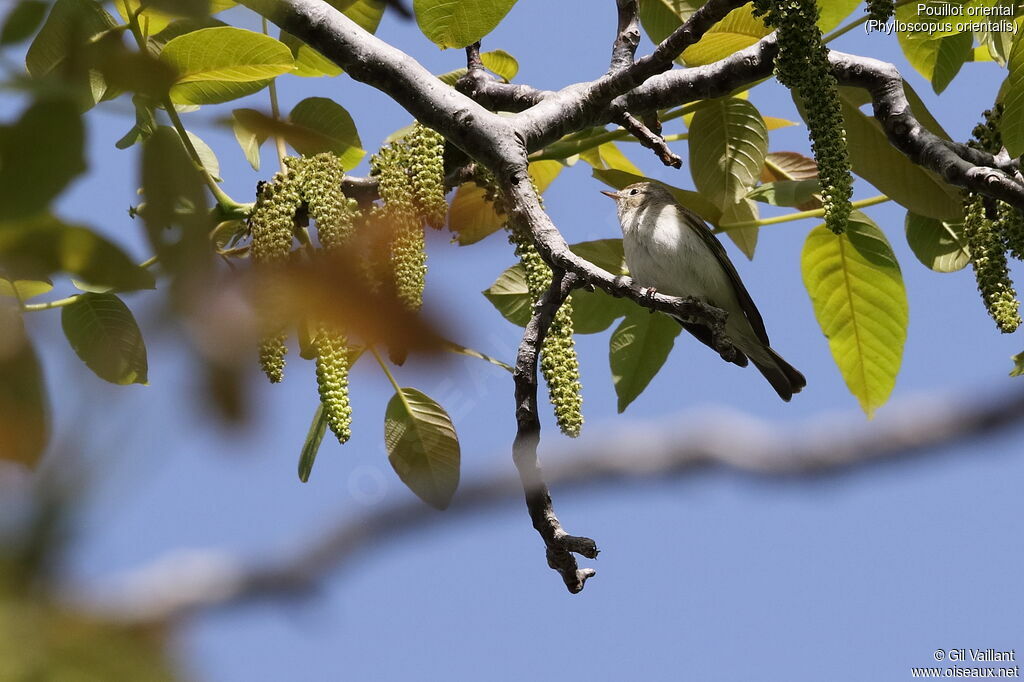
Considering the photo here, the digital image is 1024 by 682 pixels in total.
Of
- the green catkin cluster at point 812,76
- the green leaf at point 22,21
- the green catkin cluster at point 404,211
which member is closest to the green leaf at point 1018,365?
the green catkin cluster at point 812,76

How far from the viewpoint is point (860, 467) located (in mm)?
837

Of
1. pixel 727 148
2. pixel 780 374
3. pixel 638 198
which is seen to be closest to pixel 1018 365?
pixel 727 148

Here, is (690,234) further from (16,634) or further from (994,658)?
(16,634)

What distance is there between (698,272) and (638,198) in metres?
0.49

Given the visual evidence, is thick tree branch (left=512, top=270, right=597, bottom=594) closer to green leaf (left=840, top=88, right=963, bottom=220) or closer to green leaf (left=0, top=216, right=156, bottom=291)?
green leaf (left=840, top=88, right=963, bottom=220)

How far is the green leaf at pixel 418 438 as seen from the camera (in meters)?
2.59

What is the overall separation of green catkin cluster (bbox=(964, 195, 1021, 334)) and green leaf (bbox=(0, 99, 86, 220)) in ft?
7.47

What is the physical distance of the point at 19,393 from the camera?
65cm

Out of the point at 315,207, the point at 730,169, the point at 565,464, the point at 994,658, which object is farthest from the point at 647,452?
the point at 994,658

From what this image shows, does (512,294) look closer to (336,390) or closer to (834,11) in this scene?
(336,390)

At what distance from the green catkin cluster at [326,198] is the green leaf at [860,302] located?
1.40 meters

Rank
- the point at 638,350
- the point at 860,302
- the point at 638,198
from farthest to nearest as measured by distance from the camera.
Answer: the point at 638,198 → the point at 638,350 → the point at 860,302

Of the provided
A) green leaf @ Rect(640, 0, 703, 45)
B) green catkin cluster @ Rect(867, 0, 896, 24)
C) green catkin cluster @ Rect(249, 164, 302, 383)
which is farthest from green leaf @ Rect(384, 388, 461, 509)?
green catkin cluster @ Rect(867, 0, 896, 24)

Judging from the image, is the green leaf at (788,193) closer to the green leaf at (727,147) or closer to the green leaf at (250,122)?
the green leaf at (727,147)
